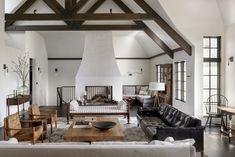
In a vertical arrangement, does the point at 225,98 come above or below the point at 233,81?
below

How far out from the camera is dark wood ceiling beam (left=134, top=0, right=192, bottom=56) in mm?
7688

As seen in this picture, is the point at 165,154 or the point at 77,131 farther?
the point at 77,131

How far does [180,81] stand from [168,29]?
7.75 ft

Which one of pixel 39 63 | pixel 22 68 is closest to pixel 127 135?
pixel 22 68

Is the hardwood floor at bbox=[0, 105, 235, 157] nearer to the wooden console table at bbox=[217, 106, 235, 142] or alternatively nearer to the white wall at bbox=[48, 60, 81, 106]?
the wooden console table at bbox=[217, 106, 235, 142]

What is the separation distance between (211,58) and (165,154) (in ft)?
18.2

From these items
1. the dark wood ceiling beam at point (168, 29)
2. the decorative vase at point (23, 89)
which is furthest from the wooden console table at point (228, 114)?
the decorative vase at point (23, 89)

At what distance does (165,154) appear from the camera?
2803mm

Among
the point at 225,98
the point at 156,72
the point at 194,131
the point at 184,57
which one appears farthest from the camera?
the point at 156,72

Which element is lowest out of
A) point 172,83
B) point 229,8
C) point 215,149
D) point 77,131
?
point 215,149

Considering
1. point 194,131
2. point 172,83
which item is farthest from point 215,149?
point 172,83

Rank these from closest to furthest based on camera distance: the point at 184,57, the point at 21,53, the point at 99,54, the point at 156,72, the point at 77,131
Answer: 1. the point at 77,131
2. the point at 184,57
3. the point at 21,53
4. the point at 99,54
5. the point at 156,72

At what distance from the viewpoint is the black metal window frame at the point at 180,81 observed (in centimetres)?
884

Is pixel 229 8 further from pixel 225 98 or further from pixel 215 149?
pixel 215 149
